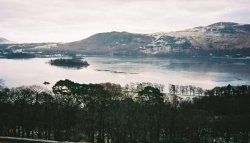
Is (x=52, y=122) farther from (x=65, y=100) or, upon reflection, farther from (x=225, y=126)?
(x=225, y=126)

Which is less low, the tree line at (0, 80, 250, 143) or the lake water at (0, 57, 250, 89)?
the tree line at (0, 80, 250, 143)

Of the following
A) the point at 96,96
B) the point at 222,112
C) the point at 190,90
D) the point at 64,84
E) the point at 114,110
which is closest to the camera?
the point at 114,110

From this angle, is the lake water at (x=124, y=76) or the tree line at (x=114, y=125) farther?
the lake water at (x=124, y=76)

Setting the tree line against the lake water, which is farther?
the lake water

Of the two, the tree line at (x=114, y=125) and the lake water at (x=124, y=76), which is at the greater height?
the tree line at (x=114, y=125)

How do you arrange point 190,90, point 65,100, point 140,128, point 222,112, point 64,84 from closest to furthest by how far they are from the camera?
point 140,128, point 65,100, point 222,112, point 64,84, point 190,90

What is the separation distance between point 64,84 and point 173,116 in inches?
1155

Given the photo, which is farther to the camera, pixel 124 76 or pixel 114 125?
pixel 124 76

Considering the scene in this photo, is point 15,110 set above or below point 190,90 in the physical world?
above

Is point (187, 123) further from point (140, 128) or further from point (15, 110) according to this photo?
point (15, 110)

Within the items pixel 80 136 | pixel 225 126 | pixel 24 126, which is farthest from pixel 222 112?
pixel 24 126

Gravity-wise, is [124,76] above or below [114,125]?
below

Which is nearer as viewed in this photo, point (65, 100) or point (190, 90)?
point (65, 100)

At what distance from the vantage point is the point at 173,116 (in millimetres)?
33281
